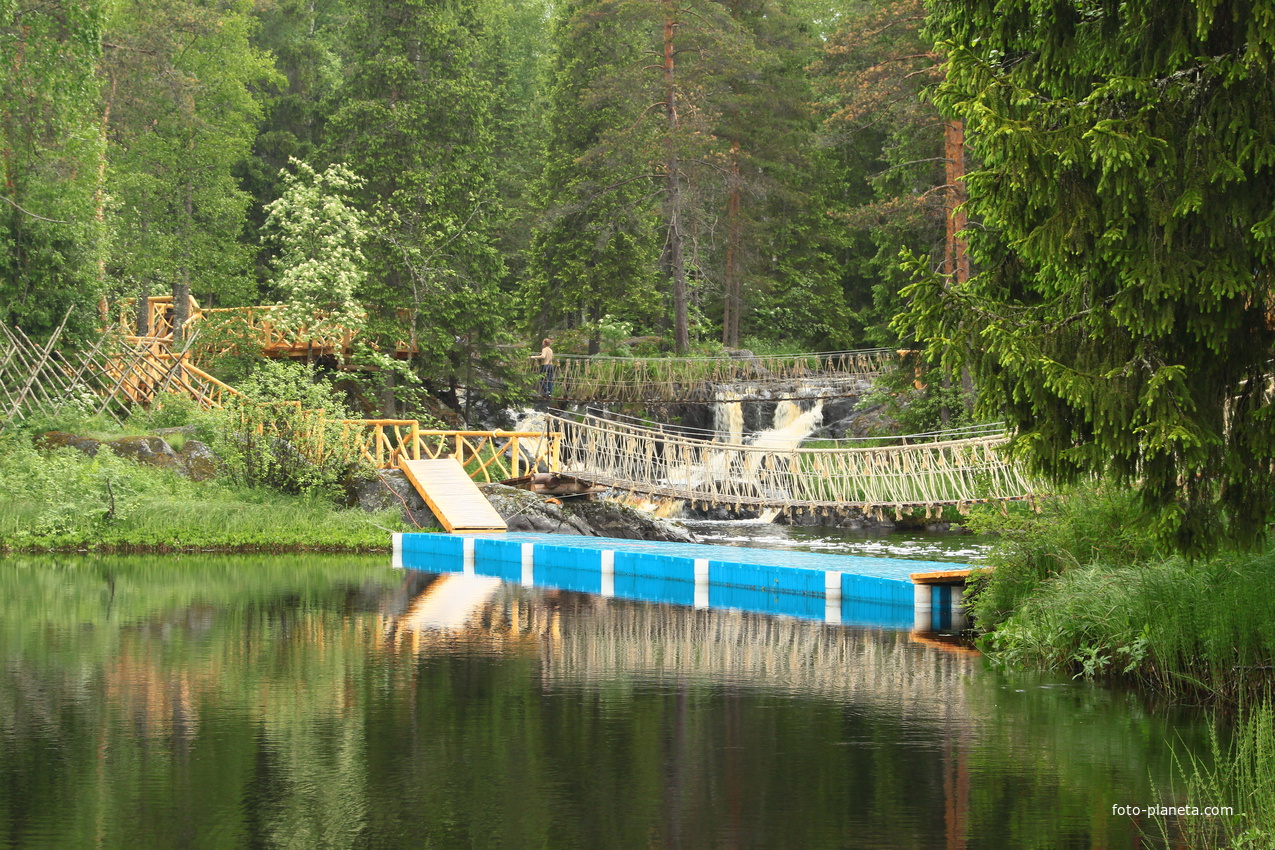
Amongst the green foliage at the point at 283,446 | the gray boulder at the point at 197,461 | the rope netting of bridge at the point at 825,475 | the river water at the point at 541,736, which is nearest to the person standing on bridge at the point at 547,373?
the rope netting of bridge at the point at 825,475

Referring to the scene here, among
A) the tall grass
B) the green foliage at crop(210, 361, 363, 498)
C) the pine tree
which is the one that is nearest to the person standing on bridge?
the pine tree

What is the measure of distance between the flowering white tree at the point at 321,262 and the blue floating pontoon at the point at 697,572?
25.6 feet

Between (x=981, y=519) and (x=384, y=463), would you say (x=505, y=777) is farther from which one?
(x=384, y=463)

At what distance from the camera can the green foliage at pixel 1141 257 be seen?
6926mm

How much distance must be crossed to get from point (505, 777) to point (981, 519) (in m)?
5.29

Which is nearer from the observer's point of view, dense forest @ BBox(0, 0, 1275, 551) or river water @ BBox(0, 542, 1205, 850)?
river water @ BBox(0, 542, 1205, 850)

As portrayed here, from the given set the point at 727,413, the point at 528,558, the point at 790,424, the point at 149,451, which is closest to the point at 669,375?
the point at 727,413

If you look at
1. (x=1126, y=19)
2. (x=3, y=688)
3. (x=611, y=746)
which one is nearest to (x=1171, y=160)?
(x=1126, y=19)

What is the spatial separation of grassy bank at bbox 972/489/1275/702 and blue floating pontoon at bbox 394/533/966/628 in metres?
1.70

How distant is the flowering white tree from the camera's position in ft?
80.0

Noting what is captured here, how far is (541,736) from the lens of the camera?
7328 millimetres

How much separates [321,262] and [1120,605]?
1847 centimetres

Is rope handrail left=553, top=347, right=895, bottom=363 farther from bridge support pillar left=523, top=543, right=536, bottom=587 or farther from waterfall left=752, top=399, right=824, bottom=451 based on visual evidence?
bridge support pillar left=523, top=543, right=536, bottom=587

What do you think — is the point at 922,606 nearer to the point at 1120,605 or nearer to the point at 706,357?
the point at 1120,605
